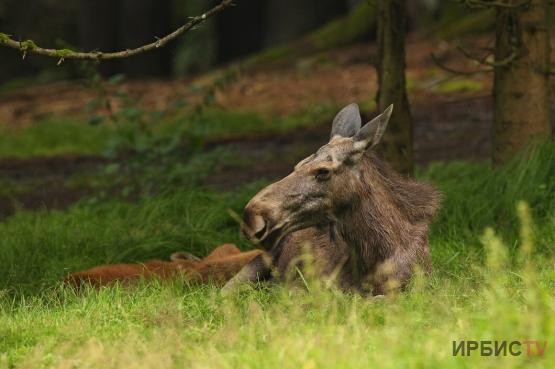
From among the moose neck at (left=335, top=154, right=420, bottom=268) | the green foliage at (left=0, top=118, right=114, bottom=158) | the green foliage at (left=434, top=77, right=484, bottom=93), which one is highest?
the moose neck at (left=335, top=154, right=420, bottom=268)

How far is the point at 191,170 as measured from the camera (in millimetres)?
10984

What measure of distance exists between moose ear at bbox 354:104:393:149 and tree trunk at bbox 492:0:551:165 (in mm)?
2778

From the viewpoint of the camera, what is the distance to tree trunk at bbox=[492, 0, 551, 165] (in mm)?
9438

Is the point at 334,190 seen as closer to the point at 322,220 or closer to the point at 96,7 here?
the point at 322,220

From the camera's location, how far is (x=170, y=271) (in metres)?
7.70

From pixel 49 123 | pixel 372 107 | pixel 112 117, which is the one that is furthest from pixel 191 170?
pixel 49 123

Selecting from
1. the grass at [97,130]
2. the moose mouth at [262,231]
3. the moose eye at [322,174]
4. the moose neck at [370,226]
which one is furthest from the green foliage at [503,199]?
the grass at [97,130]

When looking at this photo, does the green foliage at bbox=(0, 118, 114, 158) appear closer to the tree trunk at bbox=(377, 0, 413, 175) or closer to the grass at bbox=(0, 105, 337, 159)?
the grass at bbox=(0, 105, 337, 159)

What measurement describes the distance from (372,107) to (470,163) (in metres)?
4.72

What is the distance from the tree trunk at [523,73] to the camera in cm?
944

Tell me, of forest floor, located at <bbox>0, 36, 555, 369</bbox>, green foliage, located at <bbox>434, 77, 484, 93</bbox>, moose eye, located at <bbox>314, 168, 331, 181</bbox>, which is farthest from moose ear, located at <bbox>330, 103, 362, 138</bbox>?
green foliage, located at <bbox>434, 77, 484, 93</bbox>

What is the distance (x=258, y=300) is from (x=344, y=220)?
2.71 feet

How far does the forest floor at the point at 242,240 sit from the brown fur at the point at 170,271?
22cm

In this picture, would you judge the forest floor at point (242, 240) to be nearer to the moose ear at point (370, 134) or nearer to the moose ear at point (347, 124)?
the moose ear at point (370, 134)
